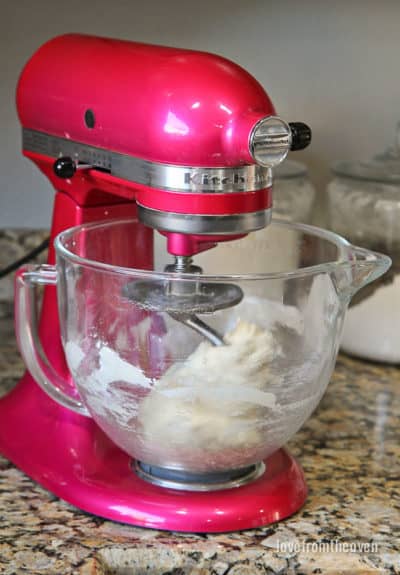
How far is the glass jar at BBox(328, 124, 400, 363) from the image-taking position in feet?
3.93

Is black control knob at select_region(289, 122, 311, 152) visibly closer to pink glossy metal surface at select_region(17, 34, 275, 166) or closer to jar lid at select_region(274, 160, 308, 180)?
pink glossy metal surface at select_region(17, 34, 275, 166)

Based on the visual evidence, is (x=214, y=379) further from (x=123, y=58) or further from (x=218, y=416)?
(x=123, y=58)

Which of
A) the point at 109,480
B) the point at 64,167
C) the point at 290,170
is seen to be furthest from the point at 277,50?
the point at 109,480

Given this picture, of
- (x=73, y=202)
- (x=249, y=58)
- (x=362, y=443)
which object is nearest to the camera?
(x=73, y=202)

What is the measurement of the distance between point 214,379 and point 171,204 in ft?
0.44

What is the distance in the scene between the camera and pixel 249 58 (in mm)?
1278

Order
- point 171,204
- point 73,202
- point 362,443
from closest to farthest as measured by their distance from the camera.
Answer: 1. point 171,204
2. point 73,202
3. point 362,443

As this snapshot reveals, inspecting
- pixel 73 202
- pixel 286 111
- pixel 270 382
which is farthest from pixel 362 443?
pixel 286 111

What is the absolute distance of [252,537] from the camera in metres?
0.83

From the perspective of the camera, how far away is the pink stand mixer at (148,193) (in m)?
0.75

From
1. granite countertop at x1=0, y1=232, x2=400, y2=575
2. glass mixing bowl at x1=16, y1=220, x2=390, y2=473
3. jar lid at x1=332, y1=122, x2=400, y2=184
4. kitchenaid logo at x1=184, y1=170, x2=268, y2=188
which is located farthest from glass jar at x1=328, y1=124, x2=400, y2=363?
kitchenaid logo at x1=184, y1=170, x2=268, y2=188

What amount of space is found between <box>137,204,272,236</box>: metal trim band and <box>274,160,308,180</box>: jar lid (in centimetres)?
45

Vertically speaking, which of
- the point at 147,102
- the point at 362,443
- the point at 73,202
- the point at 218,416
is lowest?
the point at 362,443

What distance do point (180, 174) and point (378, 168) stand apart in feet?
1.61
